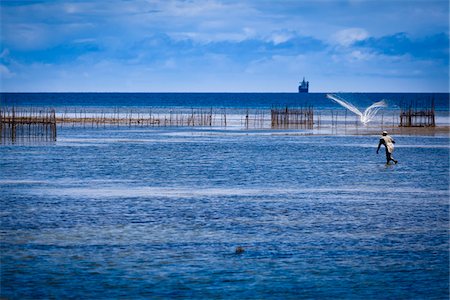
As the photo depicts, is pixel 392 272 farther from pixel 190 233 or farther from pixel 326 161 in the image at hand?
pixel 326 161

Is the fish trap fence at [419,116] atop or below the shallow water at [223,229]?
atop

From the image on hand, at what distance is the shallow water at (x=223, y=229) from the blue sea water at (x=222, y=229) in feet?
0.13

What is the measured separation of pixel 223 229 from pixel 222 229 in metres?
0.03

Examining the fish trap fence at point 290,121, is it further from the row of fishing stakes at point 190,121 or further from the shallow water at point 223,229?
the shallow water at point 223,229

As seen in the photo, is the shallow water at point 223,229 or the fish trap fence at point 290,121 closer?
the shallow water at point 223,229

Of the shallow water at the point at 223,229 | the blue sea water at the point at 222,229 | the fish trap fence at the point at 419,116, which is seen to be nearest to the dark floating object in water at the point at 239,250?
the blue sea water at the point at 222,229

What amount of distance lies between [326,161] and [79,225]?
20915 mm

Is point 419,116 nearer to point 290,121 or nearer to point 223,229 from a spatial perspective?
point 290,121

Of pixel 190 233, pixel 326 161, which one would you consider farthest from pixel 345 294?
pixel 326 161

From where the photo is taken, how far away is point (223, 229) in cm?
1916

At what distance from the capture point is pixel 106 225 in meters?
19.6

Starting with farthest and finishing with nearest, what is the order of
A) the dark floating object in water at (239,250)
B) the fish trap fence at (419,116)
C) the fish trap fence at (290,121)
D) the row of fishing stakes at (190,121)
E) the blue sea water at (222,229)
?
1. the fish trap fence at (290,121)
2. the fish trap fence at (419,116)
3. the row of fishing stakes at (190,121)
4. the dark floating object in water at (239,250)
5. the blue sea water at (222,229)

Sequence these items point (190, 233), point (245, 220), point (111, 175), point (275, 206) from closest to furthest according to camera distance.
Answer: point (190, 233) → point (245, 220) → point (275, 206) → point (111, 175)

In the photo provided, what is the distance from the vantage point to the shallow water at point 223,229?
14.2 m
